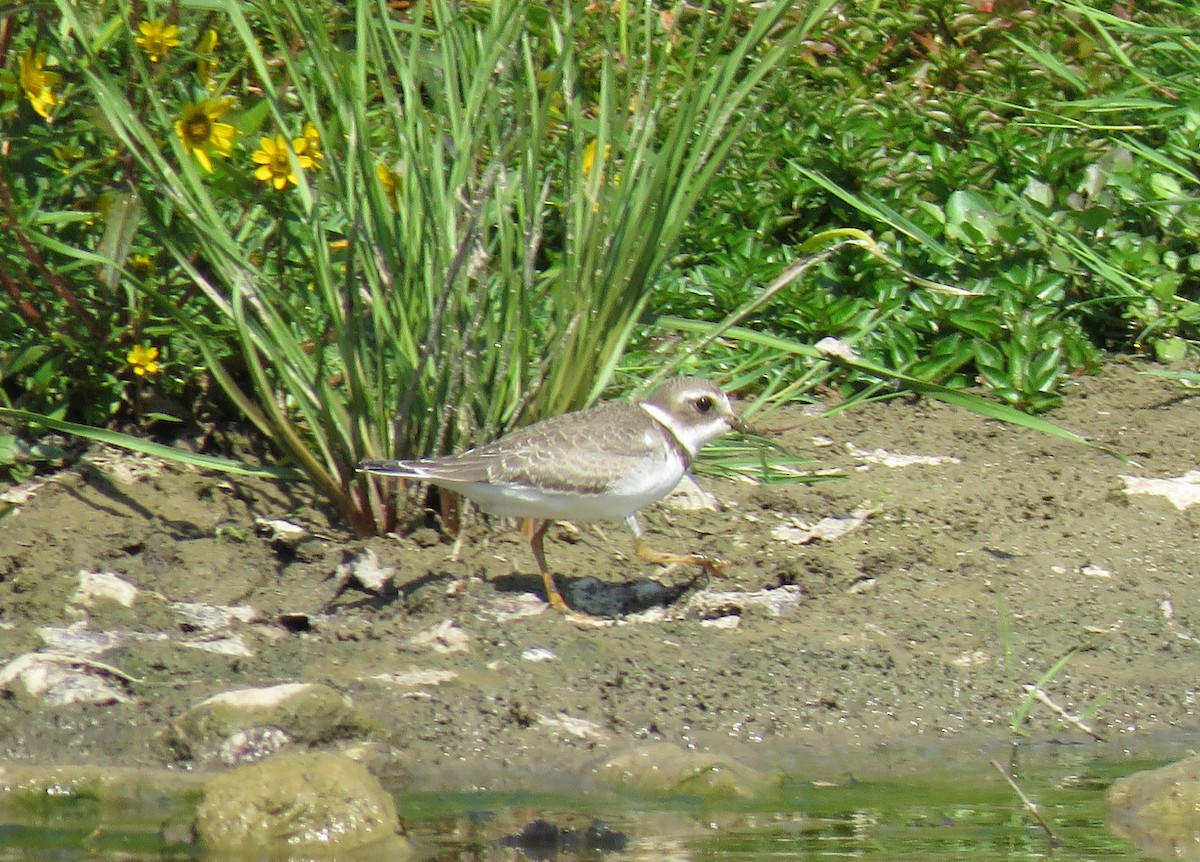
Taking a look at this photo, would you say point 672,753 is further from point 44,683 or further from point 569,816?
point 44,683

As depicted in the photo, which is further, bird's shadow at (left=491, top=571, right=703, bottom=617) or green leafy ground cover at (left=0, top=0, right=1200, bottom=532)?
bird's shadow at (left=491, top=571, right=703, bottom=617)

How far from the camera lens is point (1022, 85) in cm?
809

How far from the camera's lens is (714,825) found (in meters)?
4.00

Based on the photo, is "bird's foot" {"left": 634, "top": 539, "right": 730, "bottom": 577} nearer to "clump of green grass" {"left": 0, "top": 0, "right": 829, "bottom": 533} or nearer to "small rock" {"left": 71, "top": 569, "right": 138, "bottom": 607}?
"clump of green grass" {"left": 0, "top": 0, "right": 829, "bottom": 533}

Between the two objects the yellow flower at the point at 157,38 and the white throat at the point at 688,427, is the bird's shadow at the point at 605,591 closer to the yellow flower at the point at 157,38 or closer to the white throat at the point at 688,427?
the white throat at the point at 688,427

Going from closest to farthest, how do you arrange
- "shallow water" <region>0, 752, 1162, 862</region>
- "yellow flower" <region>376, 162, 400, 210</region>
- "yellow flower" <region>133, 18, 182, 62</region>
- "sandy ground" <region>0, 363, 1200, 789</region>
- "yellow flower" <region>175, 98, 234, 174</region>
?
"shallow water" <region>0, 752, 1162, 862</region> → "sandy ground" <region>0, 363, 1200, 789</region> → "yellow flower" <region>133, 18, 182, 62</region> → "yellow flower" <region>175, 98, 234, 174</region> → "yellow flower" <region>376, 162, 400, 210</region>

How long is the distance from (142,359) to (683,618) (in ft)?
5.94

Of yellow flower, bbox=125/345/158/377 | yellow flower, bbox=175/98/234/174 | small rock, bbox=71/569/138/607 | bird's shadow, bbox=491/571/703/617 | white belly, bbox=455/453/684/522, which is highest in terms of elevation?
yellow flower, bbox=175/98/234/174

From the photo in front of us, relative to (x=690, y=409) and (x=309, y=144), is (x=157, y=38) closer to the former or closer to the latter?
(x=309, y=144)

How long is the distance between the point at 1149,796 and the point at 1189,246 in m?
3.68

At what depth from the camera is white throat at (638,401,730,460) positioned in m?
5.50

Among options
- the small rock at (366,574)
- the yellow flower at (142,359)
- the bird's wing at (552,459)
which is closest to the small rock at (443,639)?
the small rock at (366,574)

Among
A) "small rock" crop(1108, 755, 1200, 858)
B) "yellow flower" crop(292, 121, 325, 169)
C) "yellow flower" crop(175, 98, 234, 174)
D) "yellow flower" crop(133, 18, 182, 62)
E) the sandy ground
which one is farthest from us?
"yellow flower" crop(292, 121, 325, 169)

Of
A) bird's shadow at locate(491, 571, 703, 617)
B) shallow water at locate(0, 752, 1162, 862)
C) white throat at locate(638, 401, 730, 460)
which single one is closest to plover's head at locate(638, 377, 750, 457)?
white throat at locate(638, 401, 730, 460)
